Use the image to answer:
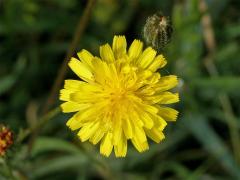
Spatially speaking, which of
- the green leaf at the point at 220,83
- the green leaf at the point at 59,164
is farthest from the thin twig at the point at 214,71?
Answer: the green leaf at the point at 59,164

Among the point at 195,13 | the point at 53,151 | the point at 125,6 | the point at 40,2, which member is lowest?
the point at 53,151

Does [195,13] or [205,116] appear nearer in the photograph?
[195,13]

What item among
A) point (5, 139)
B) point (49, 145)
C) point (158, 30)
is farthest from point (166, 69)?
point (5, 139)

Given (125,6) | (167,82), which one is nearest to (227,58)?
(125,6)

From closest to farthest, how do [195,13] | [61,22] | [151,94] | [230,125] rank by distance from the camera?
[151,94], [195,13], [230,125], [61,22]

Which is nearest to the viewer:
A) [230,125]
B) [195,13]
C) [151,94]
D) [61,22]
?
[151,94]

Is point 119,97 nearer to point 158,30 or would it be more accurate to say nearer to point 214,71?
point 158,30

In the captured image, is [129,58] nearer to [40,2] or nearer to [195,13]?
[195,13]

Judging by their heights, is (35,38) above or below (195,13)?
above
